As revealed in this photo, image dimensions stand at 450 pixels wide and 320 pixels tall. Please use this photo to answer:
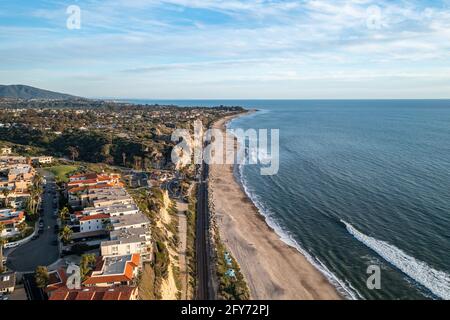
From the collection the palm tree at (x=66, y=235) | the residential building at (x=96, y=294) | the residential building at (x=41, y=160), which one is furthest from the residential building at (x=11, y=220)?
the residential building at (x=41, y=160)

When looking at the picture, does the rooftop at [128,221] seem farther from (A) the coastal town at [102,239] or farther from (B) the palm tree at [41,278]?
(B) the palm tree at [41,278]

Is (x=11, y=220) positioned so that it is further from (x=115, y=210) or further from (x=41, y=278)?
(x=41, y=278)

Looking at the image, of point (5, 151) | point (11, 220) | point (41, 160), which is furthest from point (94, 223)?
point (5, 151)

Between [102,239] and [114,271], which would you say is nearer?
[114,271]

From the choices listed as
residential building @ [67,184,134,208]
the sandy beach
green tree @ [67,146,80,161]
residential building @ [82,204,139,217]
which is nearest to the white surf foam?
the sandy beach

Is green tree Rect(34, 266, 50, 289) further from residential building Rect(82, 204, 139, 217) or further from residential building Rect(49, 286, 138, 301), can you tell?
residential building Rect(82, 204, 139, 217)
